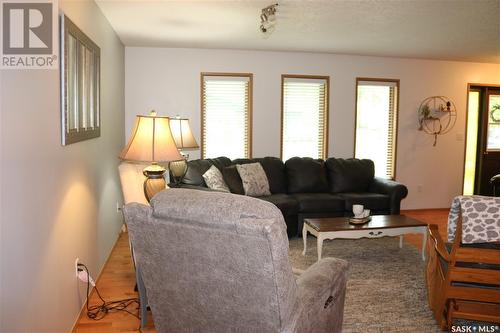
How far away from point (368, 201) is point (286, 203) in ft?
3.51

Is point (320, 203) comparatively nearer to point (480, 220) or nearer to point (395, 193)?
point (395, 193)

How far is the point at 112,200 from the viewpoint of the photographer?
4664mm

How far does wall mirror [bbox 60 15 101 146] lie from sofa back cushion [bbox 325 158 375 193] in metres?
3.24

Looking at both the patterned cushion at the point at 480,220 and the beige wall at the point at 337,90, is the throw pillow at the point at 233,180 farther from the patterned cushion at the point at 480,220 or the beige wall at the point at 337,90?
the patterned cushion at the point at 480,220

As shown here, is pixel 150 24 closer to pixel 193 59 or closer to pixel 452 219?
pixel 193 59

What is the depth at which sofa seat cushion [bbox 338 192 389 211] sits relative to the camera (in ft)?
17.3

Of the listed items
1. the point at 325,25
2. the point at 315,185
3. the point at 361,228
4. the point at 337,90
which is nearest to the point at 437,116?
the point at 337,90

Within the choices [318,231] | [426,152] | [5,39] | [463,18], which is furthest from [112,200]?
[426,152]

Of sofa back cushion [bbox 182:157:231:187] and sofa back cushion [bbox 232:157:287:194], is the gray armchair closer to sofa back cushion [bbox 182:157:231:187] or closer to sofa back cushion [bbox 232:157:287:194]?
sofa back cushion [bbox 182:157:231:187]

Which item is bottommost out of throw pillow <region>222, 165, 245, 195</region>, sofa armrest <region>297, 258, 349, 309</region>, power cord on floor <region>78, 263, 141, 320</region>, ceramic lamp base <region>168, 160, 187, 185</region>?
power cord on floor <region>78, 263, 141, 320</region>

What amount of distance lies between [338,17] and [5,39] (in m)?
3.06

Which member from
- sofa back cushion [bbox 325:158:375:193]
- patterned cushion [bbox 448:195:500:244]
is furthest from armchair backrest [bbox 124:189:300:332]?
sofa back cushion [bbox 325:158:375:193]

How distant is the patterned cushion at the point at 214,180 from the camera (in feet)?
16.4

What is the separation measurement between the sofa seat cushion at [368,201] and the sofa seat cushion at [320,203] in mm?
86
